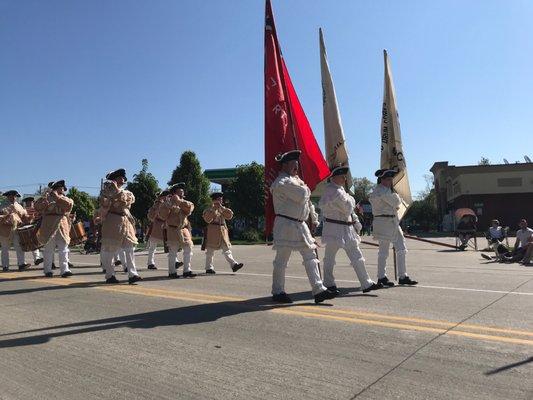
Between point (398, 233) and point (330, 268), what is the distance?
1876 mm

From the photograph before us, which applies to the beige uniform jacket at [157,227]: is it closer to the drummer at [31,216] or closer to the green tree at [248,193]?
the drummer at [31,216]

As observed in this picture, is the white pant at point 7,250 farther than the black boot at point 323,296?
Yes

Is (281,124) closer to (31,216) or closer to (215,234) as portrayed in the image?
(215,234)

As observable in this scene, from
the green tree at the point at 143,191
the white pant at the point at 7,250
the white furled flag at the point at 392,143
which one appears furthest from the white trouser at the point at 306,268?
the green tree at the point at 143,191

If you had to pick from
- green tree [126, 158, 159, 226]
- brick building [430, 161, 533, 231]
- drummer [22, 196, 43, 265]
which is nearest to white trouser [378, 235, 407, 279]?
drummer [22, 196, 43, 265]

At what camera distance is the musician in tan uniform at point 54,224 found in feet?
35.8

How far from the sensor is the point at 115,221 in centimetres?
934

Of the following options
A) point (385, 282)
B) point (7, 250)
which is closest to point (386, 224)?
point (385, 282)

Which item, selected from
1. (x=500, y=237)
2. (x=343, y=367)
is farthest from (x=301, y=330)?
(x=500, y=237)

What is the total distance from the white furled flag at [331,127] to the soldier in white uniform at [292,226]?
331cm

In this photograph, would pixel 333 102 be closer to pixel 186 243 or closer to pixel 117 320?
pixel 186 243

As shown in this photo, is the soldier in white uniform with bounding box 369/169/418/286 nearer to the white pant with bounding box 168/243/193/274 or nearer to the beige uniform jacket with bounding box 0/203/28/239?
the white pant with bounding box 168/243/193/274

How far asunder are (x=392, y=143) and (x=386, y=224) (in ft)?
9.92

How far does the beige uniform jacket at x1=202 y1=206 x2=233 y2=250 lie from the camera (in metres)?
11.5
